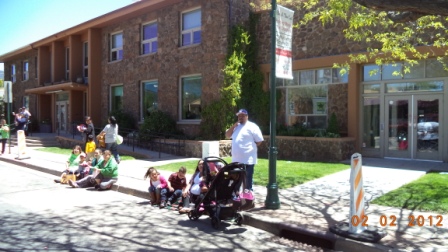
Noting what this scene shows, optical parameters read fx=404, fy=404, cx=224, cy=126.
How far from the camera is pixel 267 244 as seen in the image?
570 cm

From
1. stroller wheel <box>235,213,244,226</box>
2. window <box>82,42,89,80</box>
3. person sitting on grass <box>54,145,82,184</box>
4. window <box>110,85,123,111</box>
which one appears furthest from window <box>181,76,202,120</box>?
stroller wheel <box>235,213,244,226</box>

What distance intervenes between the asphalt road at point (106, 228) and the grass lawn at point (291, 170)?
313 cm

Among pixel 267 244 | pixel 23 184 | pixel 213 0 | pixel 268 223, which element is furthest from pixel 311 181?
pixel 213 0

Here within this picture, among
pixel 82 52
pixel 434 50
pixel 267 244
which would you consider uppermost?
pixel 82 52

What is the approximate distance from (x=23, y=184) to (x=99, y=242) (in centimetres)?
584

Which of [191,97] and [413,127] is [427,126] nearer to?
[413,127]

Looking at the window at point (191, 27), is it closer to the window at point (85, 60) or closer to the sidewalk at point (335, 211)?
the sidewalk at point (335, 211)

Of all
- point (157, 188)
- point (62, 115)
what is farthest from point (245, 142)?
point (62, 115)

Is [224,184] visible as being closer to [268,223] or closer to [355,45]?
[268,223]

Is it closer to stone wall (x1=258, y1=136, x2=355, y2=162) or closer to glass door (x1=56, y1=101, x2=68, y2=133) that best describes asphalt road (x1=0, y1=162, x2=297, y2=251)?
stone wall (x1=258, y1=136, x2=355, y2=162)

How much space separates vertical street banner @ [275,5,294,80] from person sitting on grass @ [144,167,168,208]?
3.02 metres

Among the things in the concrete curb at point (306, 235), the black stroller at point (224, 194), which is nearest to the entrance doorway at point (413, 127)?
the concrete curb at point (306, 235)

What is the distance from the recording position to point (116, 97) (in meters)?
22.0

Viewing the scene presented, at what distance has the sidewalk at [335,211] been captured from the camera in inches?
212
